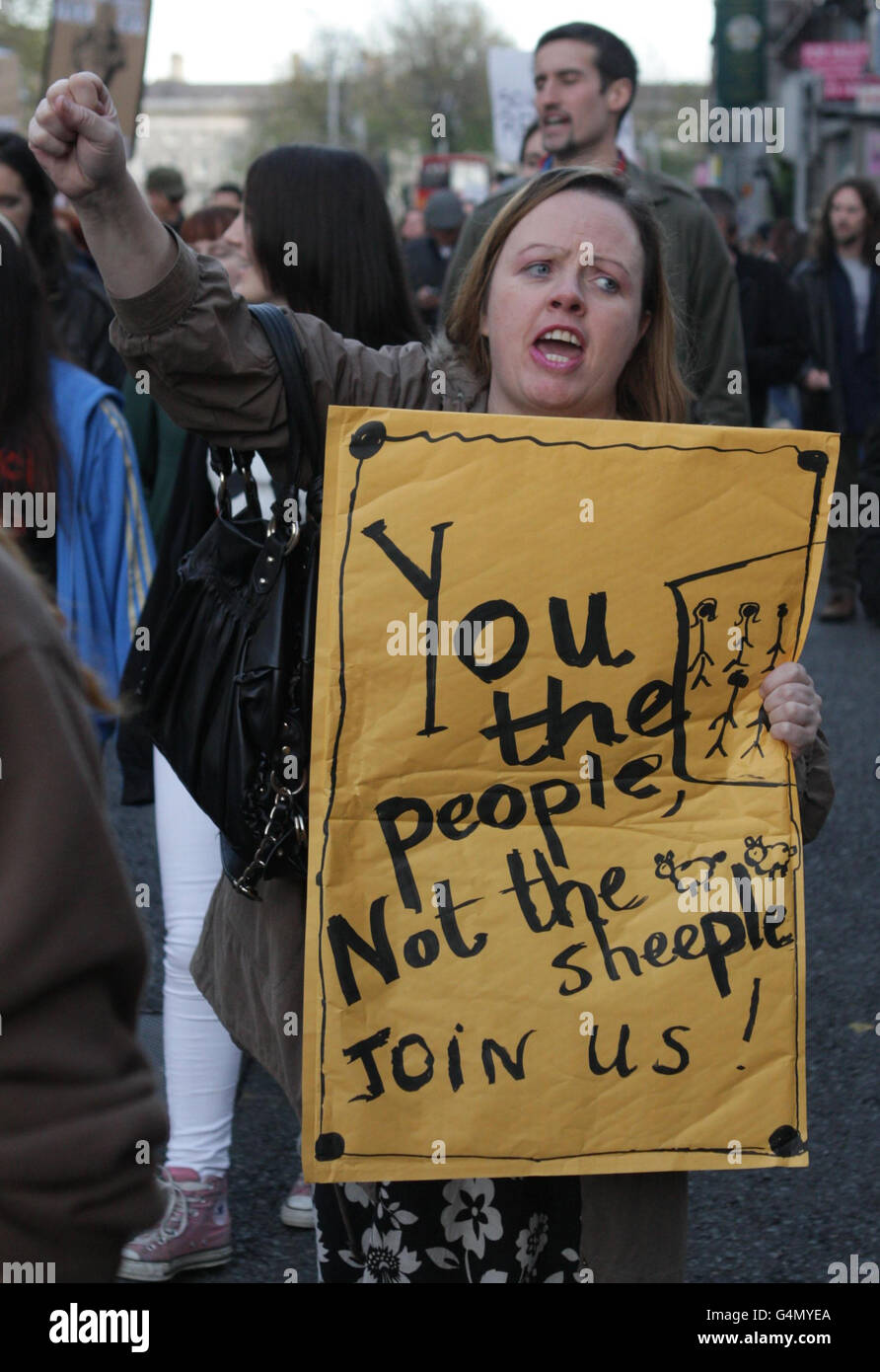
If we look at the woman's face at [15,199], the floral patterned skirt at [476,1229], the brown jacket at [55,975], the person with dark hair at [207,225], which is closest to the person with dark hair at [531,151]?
the person with dark hair at [207,225]

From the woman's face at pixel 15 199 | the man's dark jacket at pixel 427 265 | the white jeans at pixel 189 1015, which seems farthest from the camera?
the man's dark jacket at pixel 427 265

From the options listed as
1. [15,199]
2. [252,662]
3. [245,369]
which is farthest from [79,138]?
[15,199]

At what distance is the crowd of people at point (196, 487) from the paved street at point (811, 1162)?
0.50 ft

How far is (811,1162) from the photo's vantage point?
143 inches

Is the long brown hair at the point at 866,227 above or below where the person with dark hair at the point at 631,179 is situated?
above

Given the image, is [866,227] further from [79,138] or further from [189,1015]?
[79,138]

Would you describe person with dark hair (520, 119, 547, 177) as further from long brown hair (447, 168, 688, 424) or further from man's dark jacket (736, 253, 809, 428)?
long brown hair (447, 168, 688, 424)

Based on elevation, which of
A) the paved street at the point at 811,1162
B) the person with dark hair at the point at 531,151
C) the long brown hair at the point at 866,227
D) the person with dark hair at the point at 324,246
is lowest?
the paved street at the point at 811,1162

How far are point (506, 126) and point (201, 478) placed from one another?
7929 mm

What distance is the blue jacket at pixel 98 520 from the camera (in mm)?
3260

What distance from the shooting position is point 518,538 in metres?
1.96

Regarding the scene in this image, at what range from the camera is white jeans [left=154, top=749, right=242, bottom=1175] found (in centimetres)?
313

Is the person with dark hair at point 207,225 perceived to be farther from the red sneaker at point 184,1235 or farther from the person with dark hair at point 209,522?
the red sneaker at point 184,1235
